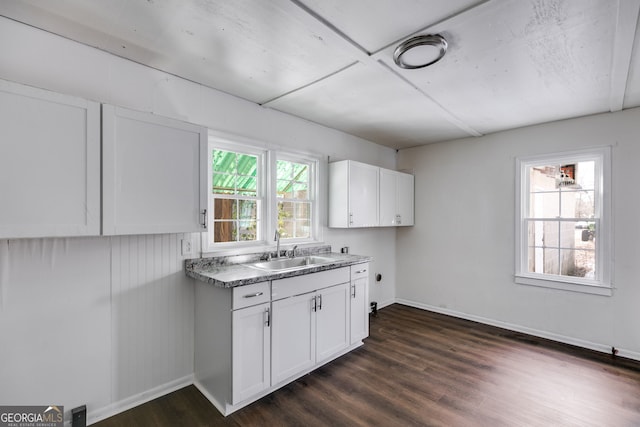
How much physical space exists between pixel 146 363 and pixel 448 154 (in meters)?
4.31

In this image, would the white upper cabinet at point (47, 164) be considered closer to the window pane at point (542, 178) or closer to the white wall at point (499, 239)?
the white wall at point (499, 239)

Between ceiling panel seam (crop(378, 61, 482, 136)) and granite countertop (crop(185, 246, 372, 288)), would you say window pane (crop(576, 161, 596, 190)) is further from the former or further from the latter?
granite countertop (crop(185, 246, 372, 288))

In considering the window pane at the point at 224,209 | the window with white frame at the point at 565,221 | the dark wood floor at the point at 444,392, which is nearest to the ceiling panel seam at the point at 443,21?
the window pane at the point at 224,209

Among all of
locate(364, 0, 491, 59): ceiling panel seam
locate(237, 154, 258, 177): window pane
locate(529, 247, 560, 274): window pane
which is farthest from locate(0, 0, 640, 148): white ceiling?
locate(529, 247, 560, 274): window pane

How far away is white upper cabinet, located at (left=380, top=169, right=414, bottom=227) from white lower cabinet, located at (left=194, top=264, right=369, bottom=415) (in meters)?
1.50

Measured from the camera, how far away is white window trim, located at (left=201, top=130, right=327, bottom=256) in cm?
264

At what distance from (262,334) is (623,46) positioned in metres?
3.16

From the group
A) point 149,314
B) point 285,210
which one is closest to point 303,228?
point 285,210

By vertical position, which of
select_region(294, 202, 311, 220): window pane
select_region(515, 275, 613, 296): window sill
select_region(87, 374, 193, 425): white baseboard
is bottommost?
select_region(87, 374, 193, 425): white baseboard

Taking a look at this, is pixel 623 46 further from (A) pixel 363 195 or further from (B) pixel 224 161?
(B) pixel 224 161

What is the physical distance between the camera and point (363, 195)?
3730 mm

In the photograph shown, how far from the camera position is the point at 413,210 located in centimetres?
464

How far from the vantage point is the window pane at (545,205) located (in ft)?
11.4

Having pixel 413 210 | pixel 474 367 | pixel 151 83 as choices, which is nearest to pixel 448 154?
pixel 413 210
